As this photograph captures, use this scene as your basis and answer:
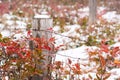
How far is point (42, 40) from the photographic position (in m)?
4.00

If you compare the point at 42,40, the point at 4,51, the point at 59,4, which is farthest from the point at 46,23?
the point at 59,4

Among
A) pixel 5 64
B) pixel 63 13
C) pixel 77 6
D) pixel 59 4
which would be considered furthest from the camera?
pixel 59 4

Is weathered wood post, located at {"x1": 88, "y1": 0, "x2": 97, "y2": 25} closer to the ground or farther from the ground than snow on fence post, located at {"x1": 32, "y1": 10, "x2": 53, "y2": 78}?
closer to the ground

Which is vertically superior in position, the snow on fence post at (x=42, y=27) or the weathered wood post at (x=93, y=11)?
the snow on fence post at (x=42, y=27)

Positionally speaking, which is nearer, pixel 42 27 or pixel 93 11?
pixel 42 27

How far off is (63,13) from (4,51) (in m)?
8.95

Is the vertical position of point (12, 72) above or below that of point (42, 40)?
below

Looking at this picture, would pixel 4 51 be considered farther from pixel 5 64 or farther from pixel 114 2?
pixel 114 2

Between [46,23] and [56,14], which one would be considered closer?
[46,23]

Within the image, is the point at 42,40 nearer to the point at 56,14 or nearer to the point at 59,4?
the point at 56,14

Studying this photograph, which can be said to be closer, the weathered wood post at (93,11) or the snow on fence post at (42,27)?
the snow on fence post at (42,27)

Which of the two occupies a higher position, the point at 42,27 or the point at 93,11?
the point at 42,27

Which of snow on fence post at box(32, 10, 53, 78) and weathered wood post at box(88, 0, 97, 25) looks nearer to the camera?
snow on fence post at box(32, 10, 53, 78)

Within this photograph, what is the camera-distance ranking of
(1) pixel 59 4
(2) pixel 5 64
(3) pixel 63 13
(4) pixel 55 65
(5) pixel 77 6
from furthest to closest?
(1) pixel 59 4
(5) pixel 77 6
(3) pixel 63 13
(4) pixel 55 65
(2) pixel 5 64
